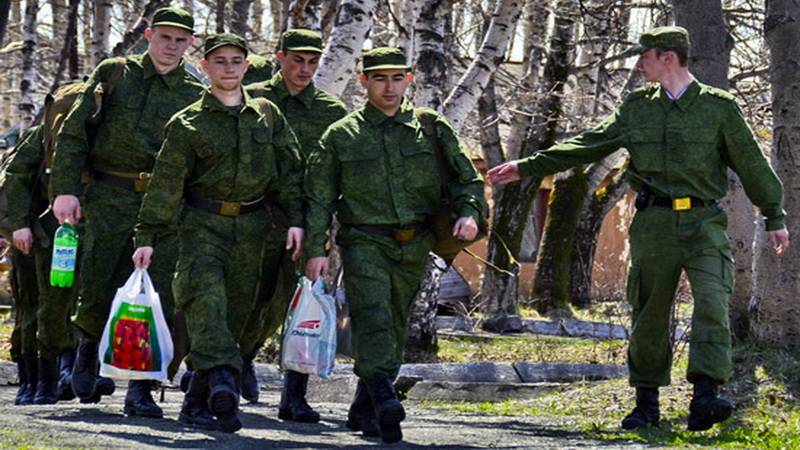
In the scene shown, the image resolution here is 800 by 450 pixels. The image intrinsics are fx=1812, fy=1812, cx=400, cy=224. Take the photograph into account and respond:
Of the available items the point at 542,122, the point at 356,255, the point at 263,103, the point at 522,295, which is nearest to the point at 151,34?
the point at 263,103

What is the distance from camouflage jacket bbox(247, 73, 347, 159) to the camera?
1088cm

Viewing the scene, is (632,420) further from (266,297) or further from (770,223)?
(266,297)

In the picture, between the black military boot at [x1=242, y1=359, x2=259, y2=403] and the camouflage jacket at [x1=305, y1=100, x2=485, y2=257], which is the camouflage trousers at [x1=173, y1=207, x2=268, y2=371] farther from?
the black military boot at [x1=242, y1=359, x2=259, y2=403]

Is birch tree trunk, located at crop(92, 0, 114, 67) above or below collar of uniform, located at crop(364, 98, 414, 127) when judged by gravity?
above

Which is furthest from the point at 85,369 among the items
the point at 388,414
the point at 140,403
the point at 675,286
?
the point at 675,286

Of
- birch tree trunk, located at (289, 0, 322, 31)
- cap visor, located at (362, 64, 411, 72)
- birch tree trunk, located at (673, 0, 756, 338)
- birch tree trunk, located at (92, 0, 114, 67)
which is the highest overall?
birch tree trunk, located at (92, 0, 114, 67)

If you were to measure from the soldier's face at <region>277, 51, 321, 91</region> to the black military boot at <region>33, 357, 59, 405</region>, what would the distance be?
2.28 metres

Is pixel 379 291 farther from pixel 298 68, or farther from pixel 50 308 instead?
pixel 50 308

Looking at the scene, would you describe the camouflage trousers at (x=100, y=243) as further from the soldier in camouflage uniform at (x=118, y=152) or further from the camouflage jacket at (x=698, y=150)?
the camouflage jacket at (x=698, y=150)

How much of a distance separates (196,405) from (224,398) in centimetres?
58

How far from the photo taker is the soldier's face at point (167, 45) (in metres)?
10.4

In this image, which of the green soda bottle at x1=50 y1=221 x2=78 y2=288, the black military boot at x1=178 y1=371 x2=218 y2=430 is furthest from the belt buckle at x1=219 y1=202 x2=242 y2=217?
the green soda bottle at x1=50 y1=221 x2=78 y2=288

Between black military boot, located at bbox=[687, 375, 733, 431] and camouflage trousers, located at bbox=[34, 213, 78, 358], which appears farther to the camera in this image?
camouflage trousers, located at bbox=[34, 213, 78, 358]

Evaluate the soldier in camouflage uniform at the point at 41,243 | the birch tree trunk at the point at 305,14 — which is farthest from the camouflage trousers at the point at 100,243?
the birch tree trunk at the point at 305,14
